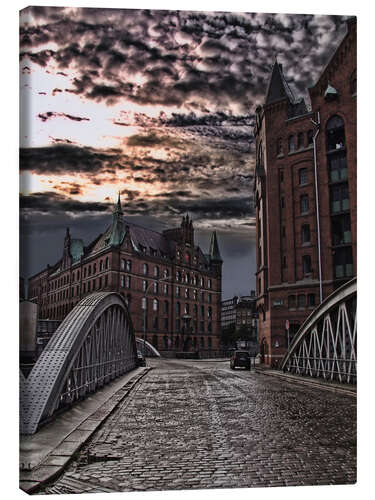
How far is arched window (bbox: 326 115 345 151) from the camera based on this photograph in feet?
33.4

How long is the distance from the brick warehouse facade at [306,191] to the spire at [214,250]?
0.86m

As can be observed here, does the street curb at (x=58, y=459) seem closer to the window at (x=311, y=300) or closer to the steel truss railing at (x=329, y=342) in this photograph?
the steel truss railing at (x=329, y=342)

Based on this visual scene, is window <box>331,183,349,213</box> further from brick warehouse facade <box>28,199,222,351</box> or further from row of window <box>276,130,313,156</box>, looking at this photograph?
brick warehouse facade <box>28,199,222,351</box>

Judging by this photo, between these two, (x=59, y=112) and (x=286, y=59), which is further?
(x=286, y=59)

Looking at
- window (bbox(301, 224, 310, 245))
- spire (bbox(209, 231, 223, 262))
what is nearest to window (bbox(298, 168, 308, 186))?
window (bbox(301, 224, 310, 245))

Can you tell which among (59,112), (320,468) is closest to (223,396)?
(320,468)

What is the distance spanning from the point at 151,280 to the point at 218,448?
405cm

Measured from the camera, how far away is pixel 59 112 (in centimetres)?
779

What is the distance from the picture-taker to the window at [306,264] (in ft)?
38.0

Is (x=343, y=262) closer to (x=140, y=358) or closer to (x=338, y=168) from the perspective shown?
(x=338, y=168)

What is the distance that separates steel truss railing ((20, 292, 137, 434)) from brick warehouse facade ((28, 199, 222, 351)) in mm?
346
